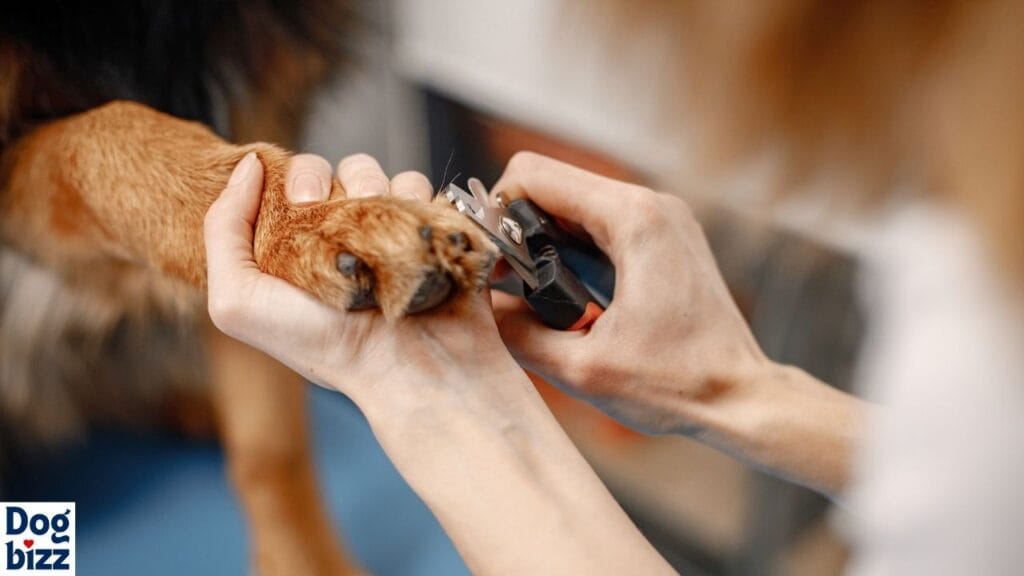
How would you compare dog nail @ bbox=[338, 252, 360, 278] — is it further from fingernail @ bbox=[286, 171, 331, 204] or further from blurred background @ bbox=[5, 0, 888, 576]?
blurred background @ bbox=[5, 0, 888, 576]

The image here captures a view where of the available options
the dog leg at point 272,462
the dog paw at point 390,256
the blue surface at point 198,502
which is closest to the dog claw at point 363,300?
the dog paw at point 390,256

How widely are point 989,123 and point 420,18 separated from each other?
49cm

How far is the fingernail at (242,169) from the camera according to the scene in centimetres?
44

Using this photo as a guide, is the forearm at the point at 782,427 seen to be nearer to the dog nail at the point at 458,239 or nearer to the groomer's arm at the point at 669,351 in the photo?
the groomer's arm at the point at 669,351

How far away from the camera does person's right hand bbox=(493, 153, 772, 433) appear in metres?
0.48

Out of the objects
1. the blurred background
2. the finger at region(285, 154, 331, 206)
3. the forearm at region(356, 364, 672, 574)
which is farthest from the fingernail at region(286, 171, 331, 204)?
the blurred background

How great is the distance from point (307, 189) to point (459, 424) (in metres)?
0.13

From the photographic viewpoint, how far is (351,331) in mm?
371

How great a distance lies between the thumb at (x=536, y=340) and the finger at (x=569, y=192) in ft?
0.22

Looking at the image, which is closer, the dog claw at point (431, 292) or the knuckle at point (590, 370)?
the dog claw at point (431, 292)

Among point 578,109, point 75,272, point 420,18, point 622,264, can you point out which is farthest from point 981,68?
point 75,272

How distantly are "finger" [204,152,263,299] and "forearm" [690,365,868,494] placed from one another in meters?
0.29

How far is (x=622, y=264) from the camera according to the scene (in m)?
0.49

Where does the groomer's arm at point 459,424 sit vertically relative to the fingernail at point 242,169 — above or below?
below
